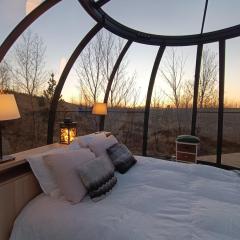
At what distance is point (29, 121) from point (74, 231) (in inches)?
228

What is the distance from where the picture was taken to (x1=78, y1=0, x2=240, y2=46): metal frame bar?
3848 millimetres

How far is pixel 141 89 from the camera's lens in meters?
6.16

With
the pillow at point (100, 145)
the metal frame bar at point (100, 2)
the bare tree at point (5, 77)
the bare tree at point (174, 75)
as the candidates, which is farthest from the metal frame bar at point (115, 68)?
the pillow at point (100, 145)

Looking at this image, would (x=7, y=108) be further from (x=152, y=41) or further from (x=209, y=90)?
(x=209, y=90)

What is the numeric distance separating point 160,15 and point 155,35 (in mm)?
602

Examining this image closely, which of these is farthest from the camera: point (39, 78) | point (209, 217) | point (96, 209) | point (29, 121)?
point (29, 121)

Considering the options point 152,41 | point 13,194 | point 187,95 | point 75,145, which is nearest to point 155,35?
point 152,41

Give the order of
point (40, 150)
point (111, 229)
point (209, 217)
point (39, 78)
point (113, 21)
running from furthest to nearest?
point (39, 78) → point (113, 21) → point (40, 150) → point (209, 217) → point (111, 229)

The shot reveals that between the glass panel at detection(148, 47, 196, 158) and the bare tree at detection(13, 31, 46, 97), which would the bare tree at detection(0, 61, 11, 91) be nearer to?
the bare tree at detection(13, 31, 46, 97)

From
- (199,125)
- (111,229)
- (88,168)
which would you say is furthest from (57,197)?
(199,125)

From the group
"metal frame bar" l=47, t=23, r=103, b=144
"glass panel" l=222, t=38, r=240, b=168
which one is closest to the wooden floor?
"glass panel" l=222, t=38, r=240, b=168

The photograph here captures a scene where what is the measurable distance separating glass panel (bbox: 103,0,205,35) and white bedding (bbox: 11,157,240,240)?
2.91 m

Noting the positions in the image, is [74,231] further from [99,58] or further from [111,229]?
[99,58]

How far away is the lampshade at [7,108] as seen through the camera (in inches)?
78.5
